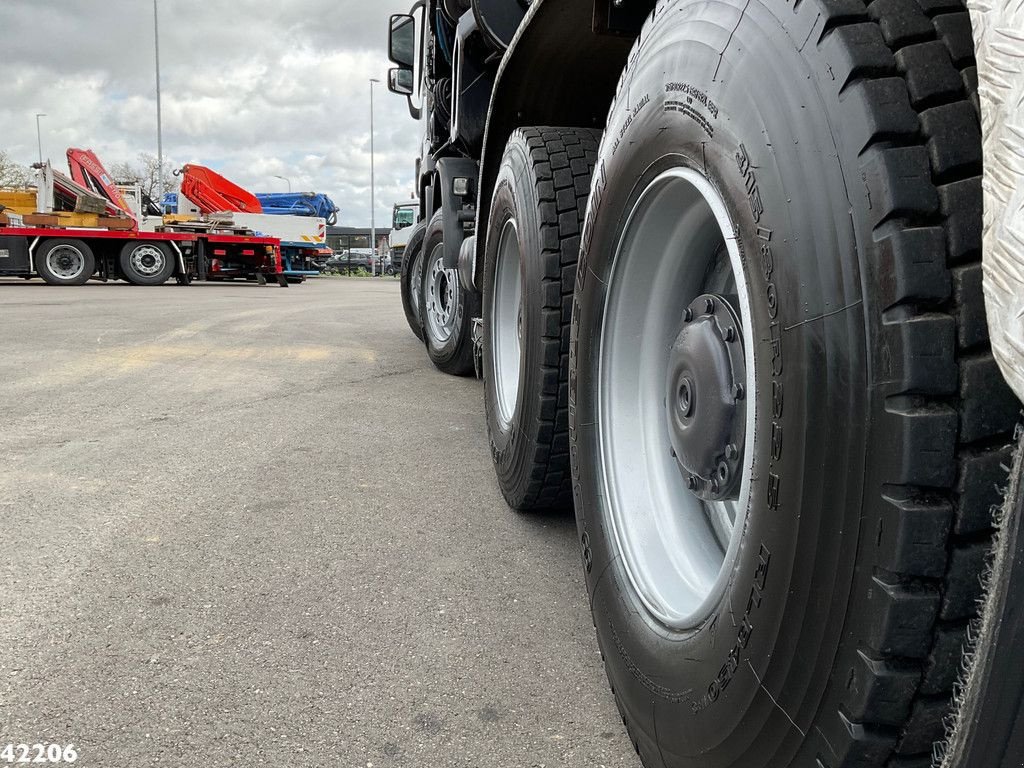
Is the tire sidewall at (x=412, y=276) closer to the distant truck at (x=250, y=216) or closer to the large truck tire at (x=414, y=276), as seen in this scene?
the large truck tire at (x=414, y=276)

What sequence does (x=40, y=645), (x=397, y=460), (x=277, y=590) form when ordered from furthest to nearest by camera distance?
(x=397, y=460) → (x=277, y=590) → (x=40, y=645)

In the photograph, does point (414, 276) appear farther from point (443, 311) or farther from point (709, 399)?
point (709, 399)

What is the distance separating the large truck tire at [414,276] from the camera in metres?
6.12

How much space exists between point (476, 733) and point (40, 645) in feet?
3.26

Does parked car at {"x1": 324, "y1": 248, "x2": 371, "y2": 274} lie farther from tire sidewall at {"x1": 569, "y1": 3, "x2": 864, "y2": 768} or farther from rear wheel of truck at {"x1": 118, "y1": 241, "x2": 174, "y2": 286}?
tire sidewall at {"x1": 569, "y1": 3, "x2": 864, "y2": 768}

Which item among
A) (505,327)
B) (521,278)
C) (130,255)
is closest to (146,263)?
(130,255)

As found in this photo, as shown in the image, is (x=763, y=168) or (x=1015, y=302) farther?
(x=763, y=168)

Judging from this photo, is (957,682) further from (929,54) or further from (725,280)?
(725,280)

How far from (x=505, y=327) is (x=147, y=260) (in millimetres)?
16019

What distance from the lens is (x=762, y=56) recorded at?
1005 millimetres

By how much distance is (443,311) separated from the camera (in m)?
5.42

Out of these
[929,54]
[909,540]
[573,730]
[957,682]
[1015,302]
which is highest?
[929,54]

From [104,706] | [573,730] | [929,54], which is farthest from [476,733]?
[929,54]

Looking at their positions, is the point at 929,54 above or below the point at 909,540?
A: above
